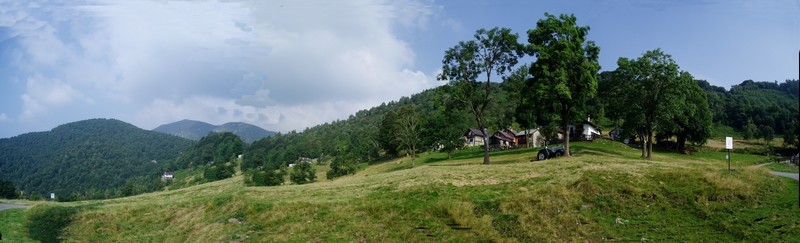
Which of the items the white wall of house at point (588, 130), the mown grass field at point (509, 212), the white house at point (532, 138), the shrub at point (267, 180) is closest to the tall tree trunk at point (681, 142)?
the white wall of house at point (588, 130)

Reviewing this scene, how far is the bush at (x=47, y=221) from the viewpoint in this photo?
26866 mm

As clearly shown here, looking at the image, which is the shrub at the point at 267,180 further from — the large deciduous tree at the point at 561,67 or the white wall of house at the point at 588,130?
the white wall of house at the point at 588,130

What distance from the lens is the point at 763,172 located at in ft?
82.6

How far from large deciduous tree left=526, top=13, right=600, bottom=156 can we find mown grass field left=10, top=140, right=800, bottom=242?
14.9 metres

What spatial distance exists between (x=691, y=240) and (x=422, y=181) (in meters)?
16.7

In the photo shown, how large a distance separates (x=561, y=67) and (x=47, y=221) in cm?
4554

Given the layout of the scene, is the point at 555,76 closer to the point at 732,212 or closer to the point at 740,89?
the point at 732,212

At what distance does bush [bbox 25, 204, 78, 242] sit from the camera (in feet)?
88.1

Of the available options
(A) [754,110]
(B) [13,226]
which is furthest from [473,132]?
(B) [13,226]

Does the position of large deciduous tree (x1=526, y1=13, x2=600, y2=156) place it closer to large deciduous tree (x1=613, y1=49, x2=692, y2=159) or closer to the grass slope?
large deciduous tree (x1=613, y1=49, x2=692, y2=159)

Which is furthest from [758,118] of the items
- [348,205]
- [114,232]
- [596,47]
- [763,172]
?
[114,232]

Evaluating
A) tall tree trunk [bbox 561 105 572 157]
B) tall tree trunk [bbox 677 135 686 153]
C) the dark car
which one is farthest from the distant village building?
tall tree trunk [bbox 561 105 572 157]

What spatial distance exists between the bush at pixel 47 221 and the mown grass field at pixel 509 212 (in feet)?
2.58

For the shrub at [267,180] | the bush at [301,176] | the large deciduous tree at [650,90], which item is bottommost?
the shrub at [267,180]
